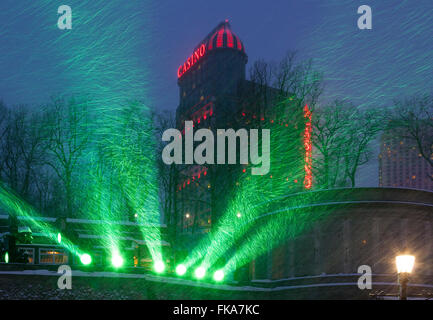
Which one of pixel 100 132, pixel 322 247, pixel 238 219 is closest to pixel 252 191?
pixel 238 219

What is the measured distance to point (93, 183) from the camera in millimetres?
43781

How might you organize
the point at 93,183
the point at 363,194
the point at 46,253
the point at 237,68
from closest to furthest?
the point at 363,194 → the point at 46,253 → the point at 93,183 → the point at 237,68

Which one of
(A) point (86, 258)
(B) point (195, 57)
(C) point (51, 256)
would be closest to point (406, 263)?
(A) point (86, 258)

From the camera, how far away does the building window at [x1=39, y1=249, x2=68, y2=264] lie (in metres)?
33.2

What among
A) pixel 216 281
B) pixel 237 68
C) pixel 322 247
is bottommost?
pixel 216 281

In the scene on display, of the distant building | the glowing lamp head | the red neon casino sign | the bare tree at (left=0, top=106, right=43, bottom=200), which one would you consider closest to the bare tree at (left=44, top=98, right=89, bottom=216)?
the bare tree at (left=0, top=106, right=43, bottom=200)

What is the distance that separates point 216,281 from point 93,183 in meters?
23.7

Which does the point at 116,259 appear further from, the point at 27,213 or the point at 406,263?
the point at 406,263

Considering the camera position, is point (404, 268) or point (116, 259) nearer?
point (404, 268)

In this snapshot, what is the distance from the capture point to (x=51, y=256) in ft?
110

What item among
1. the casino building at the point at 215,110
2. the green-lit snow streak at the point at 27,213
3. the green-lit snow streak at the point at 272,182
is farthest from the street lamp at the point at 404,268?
the green-lit snow streak at the point at 27,213

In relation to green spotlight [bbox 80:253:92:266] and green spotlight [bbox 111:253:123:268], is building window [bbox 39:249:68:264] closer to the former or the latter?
green spotlight [bbox 80:253:92:266]

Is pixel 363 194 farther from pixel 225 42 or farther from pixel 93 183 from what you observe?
pixel 225 42

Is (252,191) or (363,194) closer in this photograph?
(363,194)
